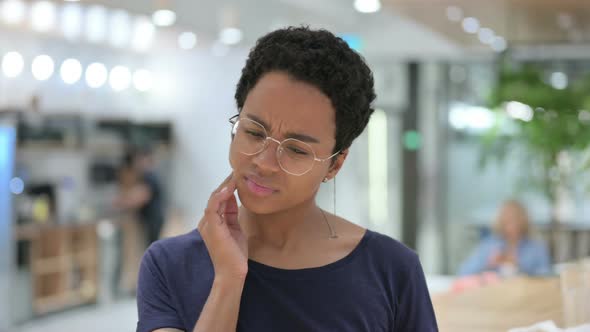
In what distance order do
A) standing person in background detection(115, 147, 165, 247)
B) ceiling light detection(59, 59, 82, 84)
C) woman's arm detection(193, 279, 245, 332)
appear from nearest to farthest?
woman's arm detection(193, 279, 245, 332) < ceiling light detection(59, 59, 82, 84) < standing person in background detection(115, 147, 165, 247)

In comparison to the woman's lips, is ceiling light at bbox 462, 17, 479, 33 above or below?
above

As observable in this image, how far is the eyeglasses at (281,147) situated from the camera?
4.36 feet

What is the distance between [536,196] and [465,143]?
3.83ft

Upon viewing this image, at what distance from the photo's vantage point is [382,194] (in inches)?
427

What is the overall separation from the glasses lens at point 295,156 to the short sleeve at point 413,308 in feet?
0.87

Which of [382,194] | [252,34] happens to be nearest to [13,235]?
[252,34]

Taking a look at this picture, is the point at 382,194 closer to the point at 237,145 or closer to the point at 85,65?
the point at 85,65

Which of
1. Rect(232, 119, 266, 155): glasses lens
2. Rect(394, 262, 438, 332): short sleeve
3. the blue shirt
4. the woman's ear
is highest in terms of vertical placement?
Rect(232, 119, 266, 155): glasses lens

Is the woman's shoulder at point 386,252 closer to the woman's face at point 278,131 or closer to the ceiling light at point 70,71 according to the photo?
the woman's face at point 278,131

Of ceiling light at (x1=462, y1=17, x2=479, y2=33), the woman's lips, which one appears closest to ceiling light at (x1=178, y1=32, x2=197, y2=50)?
ceiling light at (x1=462, y1=17, x2=479, y2=33)

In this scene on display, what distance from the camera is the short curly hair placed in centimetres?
133

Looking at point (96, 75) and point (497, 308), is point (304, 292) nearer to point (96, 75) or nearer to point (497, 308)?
point (497, 308)

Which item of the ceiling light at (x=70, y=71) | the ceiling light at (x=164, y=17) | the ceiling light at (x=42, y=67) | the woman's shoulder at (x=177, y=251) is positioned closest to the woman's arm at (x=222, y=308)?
the woman's shoulder at (x=177, y=251)

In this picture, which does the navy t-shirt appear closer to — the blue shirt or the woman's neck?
the woman's neck
